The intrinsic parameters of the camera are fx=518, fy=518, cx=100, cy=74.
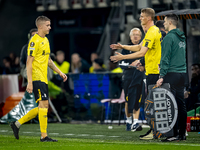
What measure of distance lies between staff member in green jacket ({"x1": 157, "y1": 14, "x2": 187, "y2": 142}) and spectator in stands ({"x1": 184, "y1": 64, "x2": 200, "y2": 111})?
11.3 feet

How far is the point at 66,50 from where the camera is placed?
93.7ft

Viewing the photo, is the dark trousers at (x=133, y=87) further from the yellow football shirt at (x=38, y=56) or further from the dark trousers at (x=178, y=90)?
the yellow football shirt at (x=38, y=56)

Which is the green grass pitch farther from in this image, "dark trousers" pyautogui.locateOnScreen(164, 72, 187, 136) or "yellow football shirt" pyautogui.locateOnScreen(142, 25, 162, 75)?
"yellow football shirt" pyautogui.locateOnScreen(142, 25, 162, 75)

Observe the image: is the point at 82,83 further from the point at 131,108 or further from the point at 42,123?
the point at 42,123

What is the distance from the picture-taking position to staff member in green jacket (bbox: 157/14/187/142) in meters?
8.55

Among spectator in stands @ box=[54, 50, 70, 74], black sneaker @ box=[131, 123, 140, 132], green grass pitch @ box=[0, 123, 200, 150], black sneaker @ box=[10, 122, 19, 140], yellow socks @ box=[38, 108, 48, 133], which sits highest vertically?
spectator in stands @ box=[54, 50, 70, 74]

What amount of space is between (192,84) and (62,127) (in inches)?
132

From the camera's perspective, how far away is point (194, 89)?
1248 cm

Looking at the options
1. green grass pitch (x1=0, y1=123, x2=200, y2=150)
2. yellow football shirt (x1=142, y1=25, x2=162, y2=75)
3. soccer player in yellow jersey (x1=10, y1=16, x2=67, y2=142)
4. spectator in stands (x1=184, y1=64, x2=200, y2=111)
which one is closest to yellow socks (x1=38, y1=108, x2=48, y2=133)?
soccer player in yellow jersey (x1=10, y1=16, x2=67, y2=142)

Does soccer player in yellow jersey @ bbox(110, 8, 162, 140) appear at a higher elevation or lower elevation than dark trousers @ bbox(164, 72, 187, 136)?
higher

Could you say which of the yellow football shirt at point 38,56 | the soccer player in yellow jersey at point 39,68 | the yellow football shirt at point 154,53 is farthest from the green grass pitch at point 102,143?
the yellow football shirt at point 154,53

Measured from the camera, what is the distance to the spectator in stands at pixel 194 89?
1229cm

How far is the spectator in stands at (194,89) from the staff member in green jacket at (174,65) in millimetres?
3436

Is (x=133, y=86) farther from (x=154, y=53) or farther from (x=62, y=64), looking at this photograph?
(x=62, y=64)
